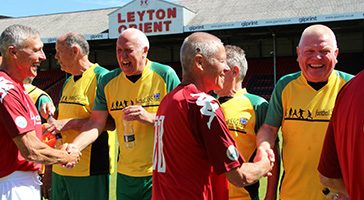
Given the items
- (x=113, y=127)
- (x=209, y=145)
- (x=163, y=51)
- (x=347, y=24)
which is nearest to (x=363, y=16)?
(x=347, y=24)

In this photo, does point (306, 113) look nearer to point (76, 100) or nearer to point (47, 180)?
Result: point (76, 100)

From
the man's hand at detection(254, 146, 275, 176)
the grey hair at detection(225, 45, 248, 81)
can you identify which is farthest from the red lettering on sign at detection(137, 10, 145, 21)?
the man's hand at detection(254, 146, 275, 176)

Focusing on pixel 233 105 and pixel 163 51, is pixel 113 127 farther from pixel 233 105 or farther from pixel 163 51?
pixel 163 51

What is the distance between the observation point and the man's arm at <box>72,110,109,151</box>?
3.96m

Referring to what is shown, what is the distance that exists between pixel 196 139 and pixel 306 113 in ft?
3.55

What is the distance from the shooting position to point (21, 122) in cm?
302

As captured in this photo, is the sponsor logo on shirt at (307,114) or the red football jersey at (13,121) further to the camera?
the sponsor logo on shirt at (307,114)

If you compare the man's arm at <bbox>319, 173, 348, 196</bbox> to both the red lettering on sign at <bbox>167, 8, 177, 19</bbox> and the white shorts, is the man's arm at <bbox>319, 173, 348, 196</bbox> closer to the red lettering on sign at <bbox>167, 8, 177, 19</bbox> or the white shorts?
the white shorts

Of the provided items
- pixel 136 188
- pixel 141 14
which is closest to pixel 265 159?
pixel 136 188

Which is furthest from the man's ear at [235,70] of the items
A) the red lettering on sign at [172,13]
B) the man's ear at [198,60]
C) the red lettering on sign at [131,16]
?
the red lettering on sign at [131,16]

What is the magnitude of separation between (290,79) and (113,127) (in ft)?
5.71

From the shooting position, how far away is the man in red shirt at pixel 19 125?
3025 mm

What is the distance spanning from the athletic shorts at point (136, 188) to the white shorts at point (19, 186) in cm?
80

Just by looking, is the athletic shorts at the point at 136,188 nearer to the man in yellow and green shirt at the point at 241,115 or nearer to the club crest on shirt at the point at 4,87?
the man in yellow and green shirt at the point at 241,115
